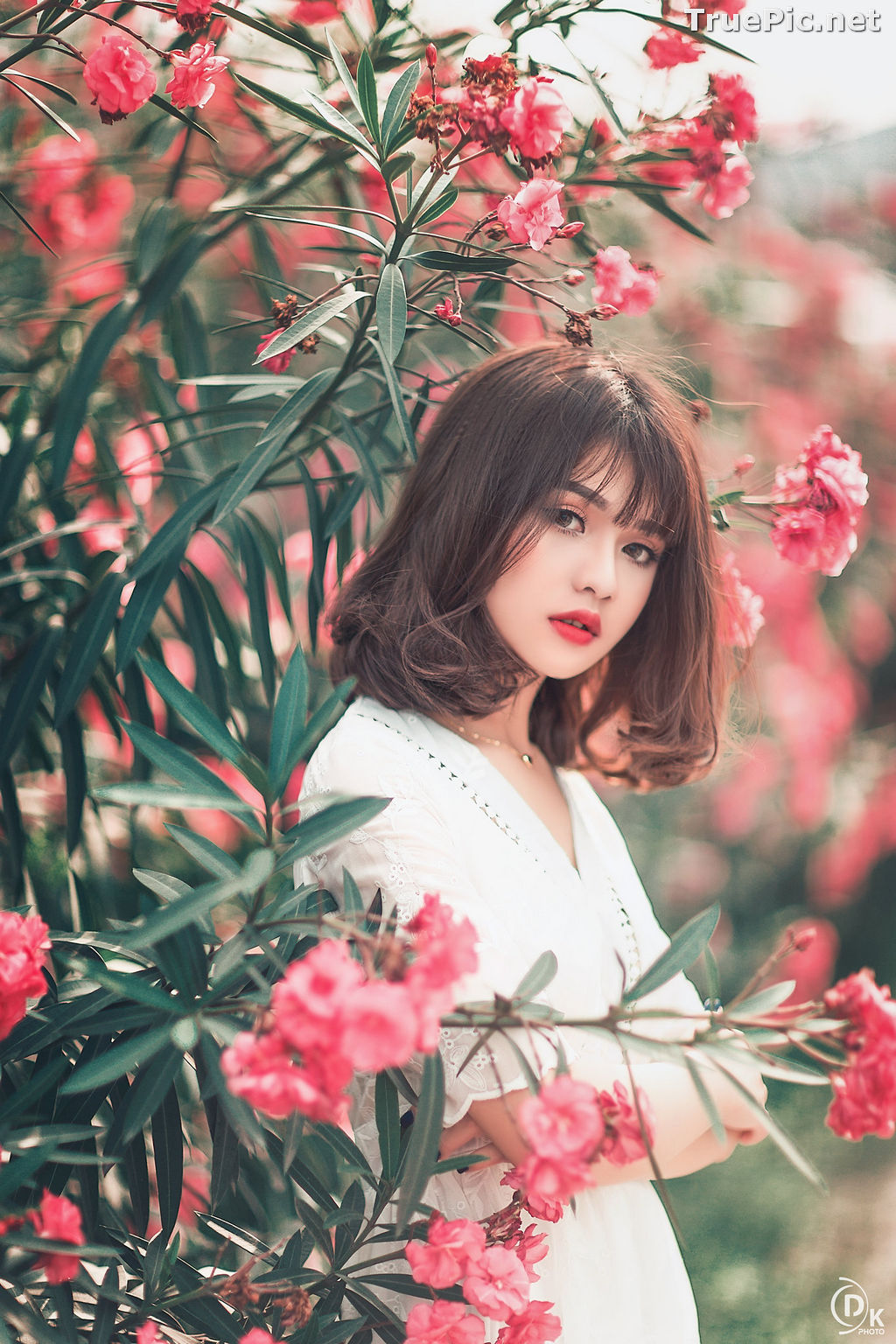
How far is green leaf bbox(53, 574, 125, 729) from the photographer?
1.17 m

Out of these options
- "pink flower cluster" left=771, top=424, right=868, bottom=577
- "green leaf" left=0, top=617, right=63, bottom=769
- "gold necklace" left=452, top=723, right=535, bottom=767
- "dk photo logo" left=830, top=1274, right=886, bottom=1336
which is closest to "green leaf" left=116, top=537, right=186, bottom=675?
"green leaf" left=0, top=617, right=63, bottom=769

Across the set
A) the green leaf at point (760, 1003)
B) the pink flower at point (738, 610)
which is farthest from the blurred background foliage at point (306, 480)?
the green leaf at point (760, 1003)

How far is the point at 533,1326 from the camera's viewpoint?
843 mm

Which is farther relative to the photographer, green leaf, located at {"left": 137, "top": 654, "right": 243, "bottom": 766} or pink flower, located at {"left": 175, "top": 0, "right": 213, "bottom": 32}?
pink flower, located at {"left": 175, "top": 0, "right": 213, "bottom": 32}

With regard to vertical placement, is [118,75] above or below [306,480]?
above

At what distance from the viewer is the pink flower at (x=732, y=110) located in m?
1.17

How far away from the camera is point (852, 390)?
9.14 feet

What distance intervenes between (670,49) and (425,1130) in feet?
3.64

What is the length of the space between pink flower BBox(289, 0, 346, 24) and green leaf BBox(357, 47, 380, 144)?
0.39m

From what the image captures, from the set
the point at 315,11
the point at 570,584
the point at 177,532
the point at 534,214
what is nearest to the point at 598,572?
the point at 570,584

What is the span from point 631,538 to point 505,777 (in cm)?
29

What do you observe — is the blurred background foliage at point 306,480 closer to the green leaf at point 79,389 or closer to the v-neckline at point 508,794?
Answer: the green leaf at point 79,389

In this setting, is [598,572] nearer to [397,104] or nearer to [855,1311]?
[397,104]

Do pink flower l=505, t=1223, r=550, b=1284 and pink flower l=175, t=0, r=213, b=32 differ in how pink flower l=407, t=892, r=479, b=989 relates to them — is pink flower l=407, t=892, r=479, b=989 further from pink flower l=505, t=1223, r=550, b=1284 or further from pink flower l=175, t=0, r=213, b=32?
pink flower l=175, t=0, r=213, b=32
